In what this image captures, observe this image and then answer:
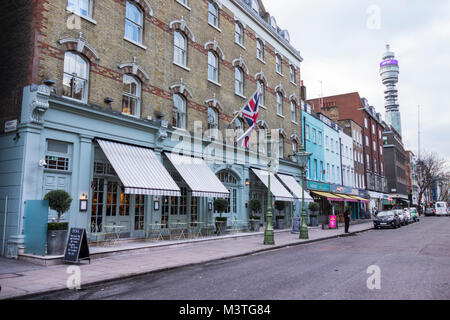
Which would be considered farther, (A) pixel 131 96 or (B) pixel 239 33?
(B) pixel 239 33

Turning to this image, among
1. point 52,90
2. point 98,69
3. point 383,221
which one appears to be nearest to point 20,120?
point 52,90

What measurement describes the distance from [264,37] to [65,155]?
1884cm

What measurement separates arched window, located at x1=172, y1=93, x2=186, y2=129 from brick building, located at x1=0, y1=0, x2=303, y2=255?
0.18 ft

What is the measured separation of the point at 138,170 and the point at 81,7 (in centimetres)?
671

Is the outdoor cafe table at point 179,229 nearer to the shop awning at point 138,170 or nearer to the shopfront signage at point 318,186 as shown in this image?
the shop awning at point 138,170

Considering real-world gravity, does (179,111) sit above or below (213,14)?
below

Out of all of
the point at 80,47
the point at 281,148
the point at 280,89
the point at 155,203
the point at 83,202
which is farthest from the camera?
the point at 280,89

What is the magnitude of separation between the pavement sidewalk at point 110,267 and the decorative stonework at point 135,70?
24.4 feet

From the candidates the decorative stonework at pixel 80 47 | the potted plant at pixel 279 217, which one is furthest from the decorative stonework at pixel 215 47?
the potted plant at pixel 279 217

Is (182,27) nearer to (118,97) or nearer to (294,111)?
(118,97)

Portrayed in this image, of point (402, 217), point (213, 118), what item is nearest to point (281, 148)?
point (213, 118)

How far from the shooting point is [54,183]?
12289 millimetres
